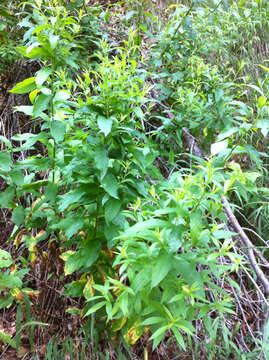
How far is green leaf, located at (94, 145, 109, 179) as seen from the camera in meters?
1.18

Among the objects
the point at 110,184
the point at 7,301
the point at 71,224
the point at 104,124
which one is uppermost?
the point at 104,124

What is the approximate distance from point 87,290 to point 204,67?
1635 millimetres

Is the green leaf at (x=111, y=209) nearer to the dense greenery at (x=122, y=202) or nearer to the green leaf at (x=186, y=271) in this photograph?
the dense greenery at (x=122, y=202)

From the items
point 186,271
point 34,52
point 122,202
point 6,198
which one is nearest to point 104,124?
point 122,202

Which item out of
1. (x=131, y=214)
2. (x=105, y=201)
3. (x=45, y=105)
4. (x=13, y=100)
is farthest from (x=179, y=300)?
(x=13, y=100)

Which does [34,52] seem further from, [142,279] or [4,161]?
[142,279]

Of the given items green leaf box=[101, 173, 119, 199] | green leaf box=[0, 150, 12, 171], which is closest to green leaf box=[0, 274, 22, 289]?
green leaf box=[0, 150, 12, 171]

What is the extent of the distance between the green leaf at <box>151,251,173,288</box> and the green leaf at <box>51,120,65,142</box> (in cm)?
70

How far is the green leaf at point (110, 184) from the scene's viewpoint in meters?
1.20

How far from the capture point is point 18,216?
158 cm

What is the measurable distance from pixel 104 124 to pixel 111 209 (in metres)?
0.37

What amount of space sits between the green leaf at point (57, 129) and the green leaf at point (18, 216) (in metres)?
0.53

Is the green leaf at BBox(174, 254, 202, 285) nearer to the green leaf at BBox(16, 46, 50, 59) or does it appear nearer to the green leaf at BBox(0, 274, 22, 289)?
the green leaf at BBox(0, 274, 22, 289)

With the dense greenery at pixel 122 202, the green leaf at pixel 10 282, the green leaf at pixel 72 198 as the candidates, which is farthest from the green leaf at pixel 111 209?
the green leaf at pixel 10 282
